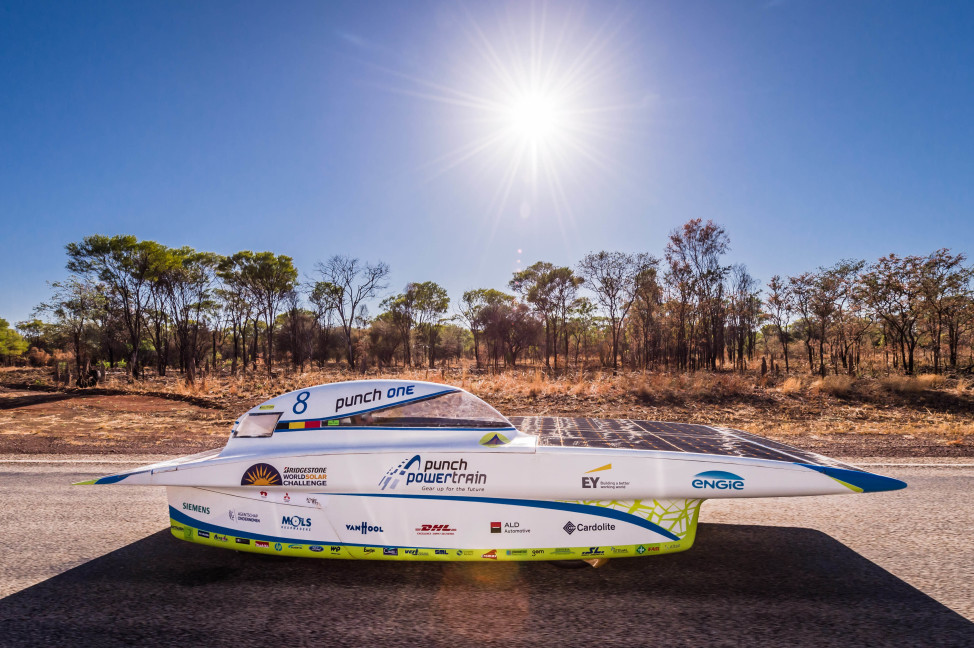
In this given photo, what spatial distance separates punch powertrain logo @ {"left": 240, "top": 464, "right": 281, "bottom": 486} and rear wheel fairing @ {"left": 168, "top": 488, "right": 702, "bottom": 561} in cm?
10

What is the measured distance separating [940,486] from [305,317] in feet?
184

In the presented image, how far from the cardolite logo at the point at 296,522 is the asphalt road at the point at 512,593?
35 cm

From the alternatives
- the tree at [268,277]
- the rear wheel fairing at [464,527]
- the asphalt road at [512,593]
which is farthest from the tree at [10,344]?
the rear wheel fairing at [464,527]

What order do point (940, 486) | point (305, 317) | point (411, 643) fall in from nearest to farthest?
point (411, 643), point (940, 486), point (305, 317)

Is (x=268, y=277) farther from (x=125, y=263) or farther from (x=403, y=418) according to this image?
(x=403, y=418)

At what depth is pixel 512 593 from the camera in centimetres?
315

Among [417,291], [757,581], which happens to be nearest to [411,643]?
[757,581]

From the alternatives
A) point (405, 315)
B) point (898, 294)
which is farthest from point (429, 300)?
point (898, 294)

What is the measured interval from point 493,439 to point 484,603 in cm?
106

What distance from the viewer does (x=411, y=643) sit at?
8.48ft

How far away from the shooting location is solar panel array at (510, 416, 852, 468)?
3627mm

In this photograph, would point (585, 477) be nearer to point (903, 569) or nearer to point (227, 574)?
point (903, 569)

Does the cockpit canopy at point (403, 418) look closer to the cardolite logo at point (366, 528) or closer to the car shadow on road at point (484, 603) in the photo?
the cardolite logo at point (366, 528)

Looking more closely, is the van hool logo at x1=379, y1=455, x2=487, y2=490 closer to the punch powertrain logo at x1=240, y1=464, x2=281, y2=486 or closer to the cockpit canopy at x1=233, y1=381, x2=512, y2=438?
the cockpit canopy at x1=233, y1=381, x2=512, y2=438
